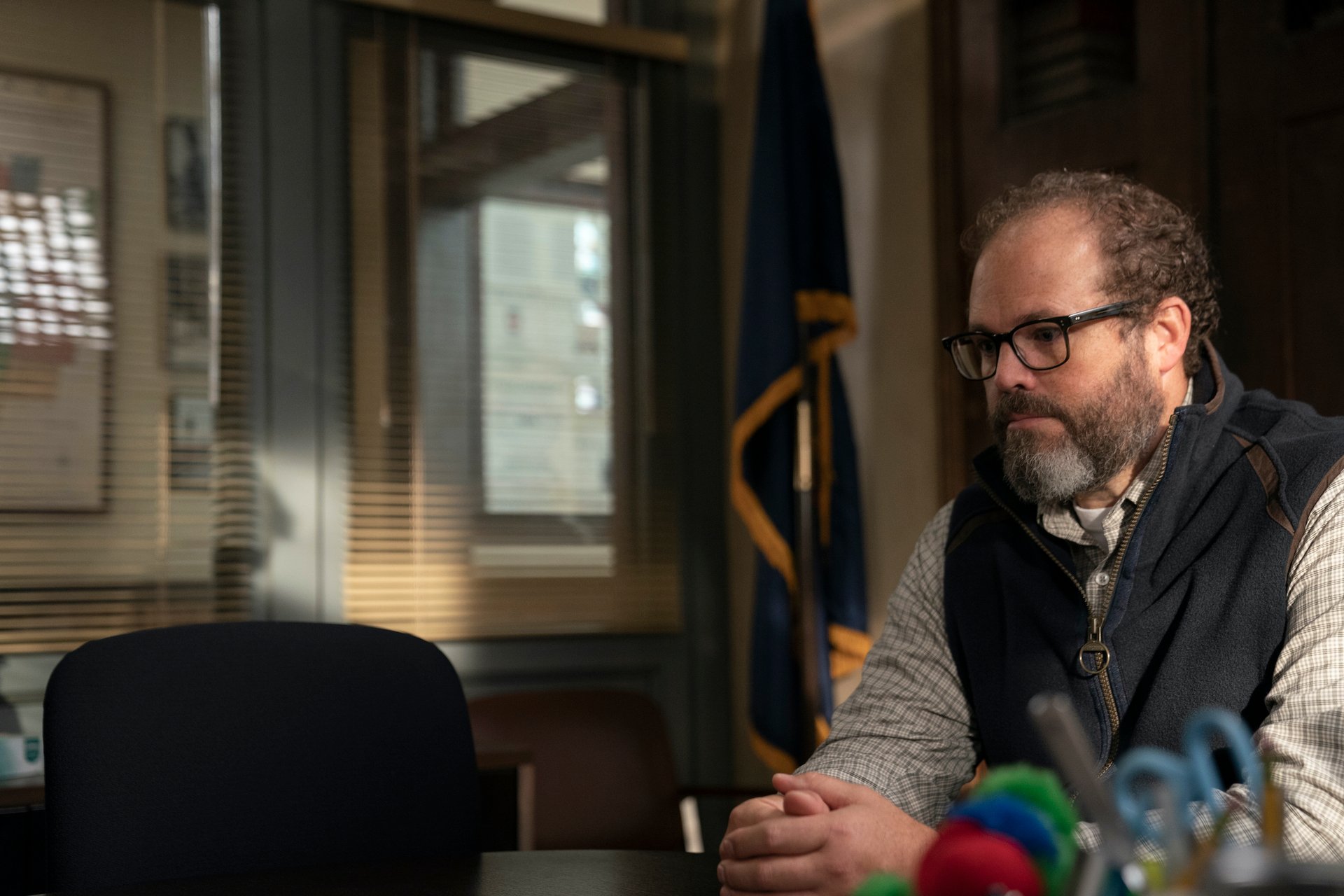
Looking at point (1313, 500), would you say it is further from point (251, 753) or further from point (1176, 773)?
point (251, 753)

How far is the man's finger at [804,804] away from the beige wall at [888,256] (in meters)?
1.77

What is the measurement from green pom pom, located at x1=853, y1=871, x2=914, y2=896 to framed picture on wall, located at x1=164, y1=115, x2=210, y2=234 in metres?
2.86

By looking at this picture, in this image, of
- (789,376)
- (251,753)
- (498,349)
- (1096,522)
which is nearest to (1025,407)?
(1096,522)

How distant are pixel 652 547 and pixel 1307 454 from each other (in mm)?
2353

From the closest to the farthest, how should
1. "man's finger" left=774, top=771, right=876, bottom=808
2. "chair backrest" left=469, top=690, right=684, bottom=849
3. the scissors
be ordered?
the scissors < "man's finger" left=774, top=771, right=876, bottom=808 < "chair backrest" left=469, top=690, right=684, bottom=849

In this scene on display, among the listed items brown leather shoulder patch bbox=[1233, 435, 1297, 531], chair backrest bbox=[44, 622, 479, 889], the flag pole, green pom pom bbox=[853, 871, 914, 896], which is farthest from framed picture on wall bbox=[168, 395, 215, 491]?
green pom pom bbox=[853, 871, 914, 896]

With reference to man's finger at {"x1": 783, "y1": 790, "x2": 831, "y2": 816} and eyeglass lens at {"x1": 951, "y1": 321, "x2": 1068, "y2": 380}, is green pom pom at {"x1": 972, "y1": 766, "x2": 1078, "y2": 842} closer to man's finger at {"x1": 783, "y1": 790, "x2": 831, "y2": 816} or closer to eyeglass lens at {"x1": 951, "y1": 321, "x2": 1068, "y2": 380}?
man's finger at {"x1": 783, "y1": 790, "x2": 831, "y2": 816}

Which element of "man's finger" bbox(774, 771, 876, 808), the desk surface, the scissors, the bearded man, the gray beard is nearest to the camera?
the scissors

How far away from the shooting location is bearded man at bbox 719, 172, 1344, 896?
54.0 inches

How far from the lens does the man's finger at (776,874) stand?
1.16 metres

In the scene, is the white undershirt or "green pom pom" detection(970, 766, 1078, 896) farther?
the white undershirt

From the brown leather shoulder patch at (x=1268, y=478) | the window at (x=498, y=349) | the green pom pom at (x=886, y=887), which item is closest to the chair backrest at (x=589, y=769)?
the window at (x=498, y=349)

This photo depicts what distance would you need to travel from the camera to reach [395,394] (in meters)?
3.29

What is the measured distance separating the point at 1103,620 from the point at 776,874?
1.84 ft
